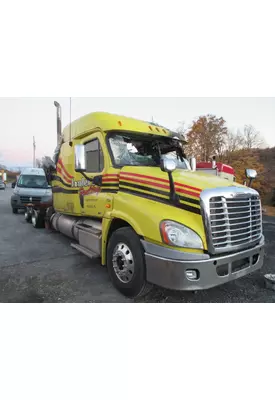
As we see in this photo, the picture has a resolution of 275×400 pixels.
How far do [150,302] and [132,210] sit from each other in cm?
131

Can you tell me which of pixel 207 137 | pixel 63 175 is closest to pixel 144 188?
pixel 63 175

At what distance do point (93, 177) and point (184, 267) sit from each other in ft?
8.06

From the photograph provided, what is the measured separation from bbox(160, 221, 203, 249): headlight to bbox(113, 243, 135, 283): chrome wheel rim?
0.71 m

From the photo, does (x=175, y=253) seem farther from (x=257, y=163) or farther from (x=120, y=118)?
(x=257, y=163)

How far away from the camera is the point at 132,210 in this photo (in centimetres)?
341

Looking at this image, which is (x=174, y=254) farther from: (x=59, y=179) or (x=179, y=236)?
(x=59, y=179)

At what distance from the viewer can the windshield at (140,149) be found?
4.20m

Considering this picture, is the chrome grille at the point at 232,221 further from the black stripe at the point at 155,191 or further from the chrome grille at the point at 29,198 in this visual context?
the chrome grille at the point at 29,198

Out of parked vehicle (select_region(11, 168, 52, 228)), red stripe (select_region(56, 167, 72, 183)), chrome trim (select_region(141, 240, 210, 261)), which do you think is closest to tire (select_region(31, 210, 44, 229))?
parked vehicle (select_region(11, 168, 52, 228))

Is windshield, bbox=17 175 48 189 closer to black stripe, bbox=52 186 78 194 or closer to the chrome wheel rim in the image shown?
black stripe, bbox=52 186 78 194

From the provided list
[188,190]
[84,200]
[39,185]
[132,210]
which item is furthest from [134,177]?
[39,185]

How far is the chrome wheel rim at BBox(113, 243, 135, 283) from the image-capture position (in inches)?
133

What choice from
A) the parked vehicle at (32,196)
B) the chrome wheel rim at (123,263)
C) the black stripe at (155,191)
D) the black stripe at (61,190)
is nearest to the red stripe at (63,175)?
the black stripe at (61,190)

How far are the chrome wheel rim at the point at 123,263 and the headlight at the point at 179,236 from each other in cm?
71
